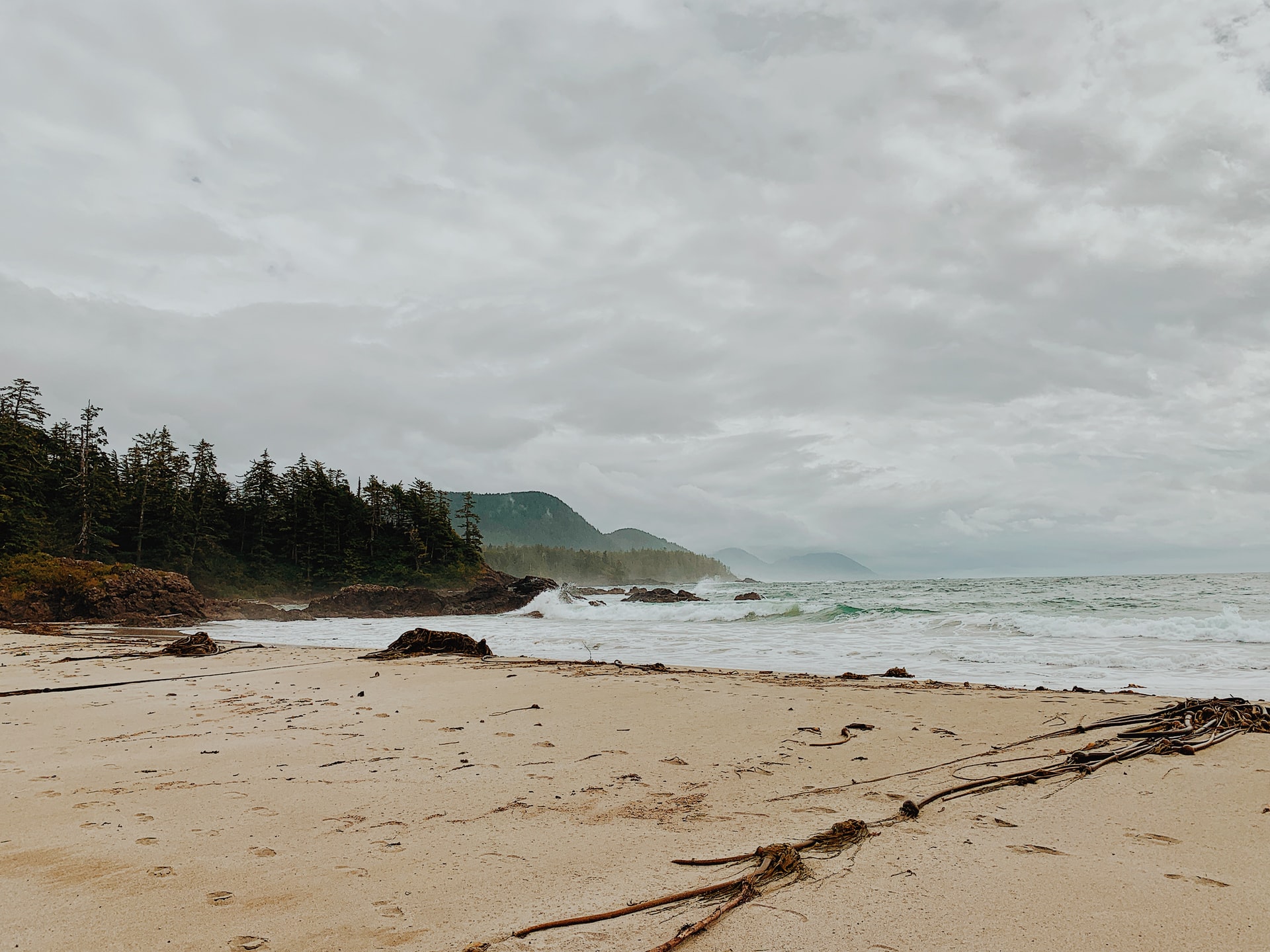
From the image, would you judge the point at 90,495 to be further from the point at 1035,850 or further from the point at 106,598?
the point at 1035,850

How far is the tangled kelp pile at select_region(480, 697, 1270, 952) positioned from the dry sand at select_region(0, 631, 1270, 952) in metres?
0.06

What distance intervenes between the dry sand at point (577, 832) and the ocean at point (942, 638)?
426 centimetres

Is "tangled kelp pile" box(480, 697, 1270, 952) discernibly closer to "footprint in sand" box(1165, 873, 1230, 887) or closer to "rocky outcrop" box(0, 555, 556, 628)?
"footprint in sand" box(1165, 873, 1230, 887)

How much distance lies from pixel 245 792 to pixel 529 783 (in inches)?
58.1

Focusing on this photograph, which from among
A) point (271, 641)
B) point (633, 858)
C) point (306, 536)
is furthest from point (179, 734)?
point (306, 536)

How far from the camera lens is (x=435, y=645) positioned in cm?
1093

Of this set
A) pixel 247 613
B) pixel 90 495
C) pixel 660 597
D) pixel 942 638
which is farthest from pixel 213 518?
pixel 942 638

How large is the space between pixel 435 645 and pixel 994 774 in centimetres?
947

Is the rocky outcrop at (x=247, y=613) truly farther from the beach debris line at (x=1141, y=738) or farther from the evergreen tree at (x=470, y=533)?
the beach debris line at (x=1141, y=738)

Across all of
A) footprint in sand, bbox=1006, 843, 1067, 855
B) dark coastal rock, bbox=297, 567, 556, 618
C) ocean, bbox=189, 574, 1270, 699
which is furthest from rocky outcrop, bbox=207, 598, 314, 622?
footprint in sand, bbox=1006, 843, 1067, 855

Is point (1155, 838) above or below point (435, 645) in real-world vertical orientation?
above

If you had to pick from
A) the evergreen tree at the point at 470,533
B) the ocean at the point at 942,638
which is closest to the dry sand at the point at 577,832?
the ocean at the point at 942,638

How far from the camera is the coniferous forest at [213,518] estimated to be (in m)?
30.0

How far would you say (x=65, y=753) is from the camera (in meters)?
4.01
